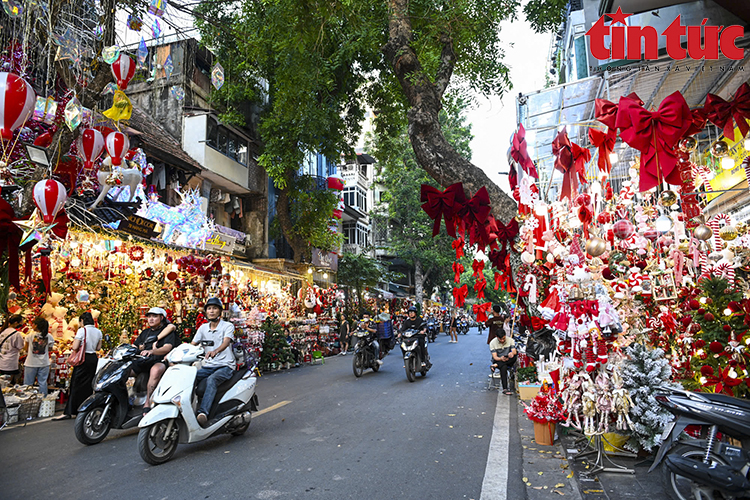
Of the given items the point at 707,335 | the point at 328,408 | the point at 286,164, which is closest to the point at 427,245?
the point at 286,164

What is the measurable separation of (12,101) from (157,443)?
3486 millimetres

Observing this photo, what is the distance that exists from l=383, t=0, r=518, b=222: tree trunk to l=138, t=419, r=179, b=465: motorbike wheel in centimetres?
500

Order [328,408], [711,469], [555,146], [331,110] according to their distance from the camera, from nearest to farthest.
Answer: [711,469]
[555,146]
[328,408]
[331,110]

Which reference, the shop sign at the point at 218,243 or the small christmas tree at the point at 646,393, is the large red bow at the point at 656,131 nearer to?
the small christmas tree at the point at 646,393

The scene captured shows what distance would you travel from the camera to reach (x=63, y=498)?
12.5 feet

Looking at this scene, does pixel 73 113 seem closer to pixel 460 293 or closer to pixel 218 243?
pixel 460 293

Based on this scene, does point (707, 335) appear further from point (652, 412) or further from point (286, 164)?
point (286, 164)

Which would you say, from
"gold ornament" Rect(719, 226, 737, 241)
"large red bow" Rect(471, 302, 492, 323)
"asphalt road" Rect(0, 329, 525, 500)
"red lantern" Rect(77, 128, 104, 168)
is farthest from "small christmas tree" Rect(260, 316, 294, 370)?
"gold ornament" Rect(719, 226, 737, 241)

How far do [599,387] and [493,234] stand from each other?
2.50 meters

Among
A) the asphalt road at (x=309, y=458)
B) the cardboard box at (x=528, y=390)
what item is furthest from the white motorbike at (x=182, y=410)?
the cardboard box at (x=528, y=390)

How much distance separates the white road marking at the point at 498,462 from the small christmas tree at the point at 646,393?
126cm

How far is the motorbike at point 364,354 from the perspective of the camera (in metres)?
11.3

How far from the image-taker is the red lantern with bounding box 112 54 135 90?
5.48m

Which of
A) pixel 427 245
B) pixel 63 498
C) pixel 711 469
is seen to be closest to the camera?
pixel 711 469
